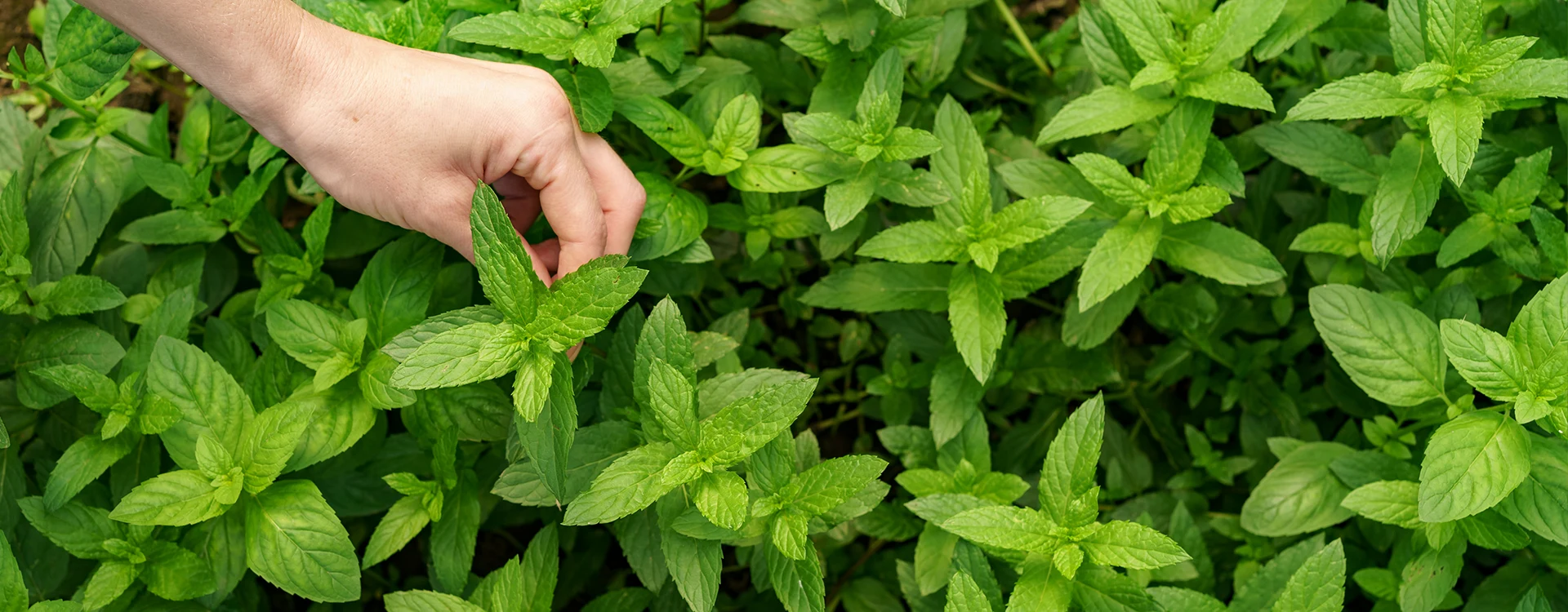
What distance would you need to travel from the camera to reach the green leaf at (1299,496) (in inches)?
98.8

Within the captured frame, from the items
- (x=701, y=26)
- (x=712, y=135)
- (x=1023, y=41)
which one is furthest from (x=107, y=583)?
(x=1023, y=41)

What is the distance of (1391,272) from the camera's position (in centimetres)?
269

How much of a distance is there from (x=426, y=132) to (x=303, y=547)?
98cm

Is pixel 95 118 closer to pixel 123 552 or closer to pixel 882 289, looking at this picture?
pixel 123 552

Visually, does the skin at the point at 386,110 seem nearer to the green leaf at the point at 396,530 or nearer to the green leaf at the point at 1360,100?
the green leaf at the point at 396,530

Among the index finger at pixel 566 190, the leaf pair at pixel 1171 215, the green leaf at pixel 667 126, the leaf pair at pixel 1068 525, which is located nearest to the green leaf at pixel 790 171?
the green leaf at pixel 667 126

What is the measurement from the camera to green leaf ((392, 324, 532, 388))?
6.14 feet

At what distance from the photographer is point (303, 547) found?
2.15m

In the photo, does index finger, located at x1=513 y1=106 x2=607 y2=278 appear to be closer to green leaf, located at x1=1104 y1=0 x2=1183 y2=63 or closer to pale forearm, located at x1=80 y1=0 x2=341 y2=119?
pale forearm, located at x1=80 y1=0 x2=341 y2=119

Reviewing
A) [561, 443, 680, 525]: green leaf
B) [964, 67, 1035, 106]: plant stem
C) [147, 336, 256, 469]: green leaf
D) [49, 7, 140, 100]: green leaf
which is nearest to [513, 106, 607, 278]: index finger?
[561, 443, 680, 525]: green leaf

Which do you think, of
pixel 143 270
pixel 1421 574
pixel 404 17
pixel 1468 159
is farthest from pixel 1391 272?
pixel 143 270

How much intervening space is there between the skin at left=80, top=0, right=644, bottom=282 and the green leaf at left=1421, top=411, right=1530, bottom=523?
191cm

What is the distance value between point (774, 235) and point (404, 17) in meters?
1.12

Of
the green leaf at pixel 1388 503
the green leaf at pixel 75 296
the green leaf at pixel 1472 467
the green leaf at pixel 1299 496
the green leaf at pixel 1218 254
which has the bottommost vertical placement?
the green leaf at pixel 1299 496
